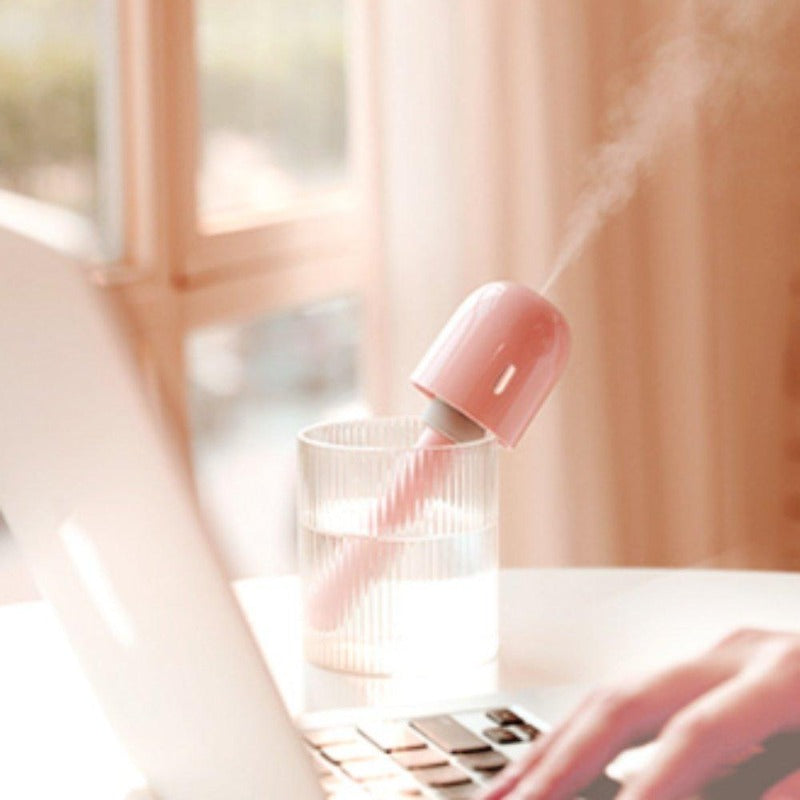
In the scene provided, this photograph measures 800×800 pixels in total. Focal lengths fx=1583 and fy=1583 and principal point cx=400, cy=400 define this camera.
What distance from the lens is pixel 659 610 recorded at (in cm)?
81

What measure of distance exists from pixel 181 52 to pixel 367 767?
4.34 ft

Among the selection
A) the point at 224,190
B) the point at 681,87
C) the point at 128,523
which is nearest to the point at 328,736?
the point at 128,523

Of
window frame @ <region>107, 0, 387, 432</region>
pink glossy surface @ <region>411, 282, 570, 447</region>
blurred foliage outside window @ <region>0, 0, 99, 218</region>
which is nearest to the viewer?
pink glossy surface @ <region>411, 282, 570, 447</region>

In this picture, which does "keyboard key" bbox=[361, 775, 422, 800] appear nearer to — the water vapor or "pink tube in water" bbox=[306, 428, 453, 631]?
"pink tube in water" bbox=[306, 428, 453, 631]

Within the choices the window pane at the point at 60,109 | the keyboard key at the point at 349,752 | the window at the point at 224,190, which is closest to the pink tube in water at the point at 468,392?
the keyboard key at the point at 349,752

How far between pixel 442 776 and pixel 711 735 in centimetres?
10

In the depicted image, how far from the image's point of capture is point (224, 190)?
191 centimetres

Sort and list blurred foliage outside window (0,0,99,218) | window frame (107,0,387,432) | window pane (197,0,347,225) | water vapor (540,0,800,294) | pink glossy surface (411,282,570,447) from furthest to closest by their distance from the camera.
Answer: water vapor (540,0,800,294), window pane (197,0,347,225), window frame (107,0,387,432), blurred foliage outside window (0,0,99,218), pink glossy surface (411,282,570,447)

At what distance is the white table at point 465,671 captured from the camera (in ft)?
2.02

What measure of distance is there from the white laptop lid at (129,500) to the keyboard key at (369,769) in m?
0.18

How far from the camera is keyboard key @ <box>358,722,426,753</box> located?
614 millimetres

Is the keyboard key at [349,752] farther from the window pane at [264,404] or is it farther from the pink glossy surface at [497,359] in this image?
the window pane at [264,404]

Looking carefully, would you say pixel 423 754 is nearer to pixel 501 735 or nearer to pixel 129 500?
pixel 501 735

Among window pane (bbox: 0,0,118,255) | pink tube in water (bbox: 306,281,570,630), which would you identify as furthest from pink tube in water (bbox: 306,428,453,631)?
window pane (bbox: 0,0,118,255)
